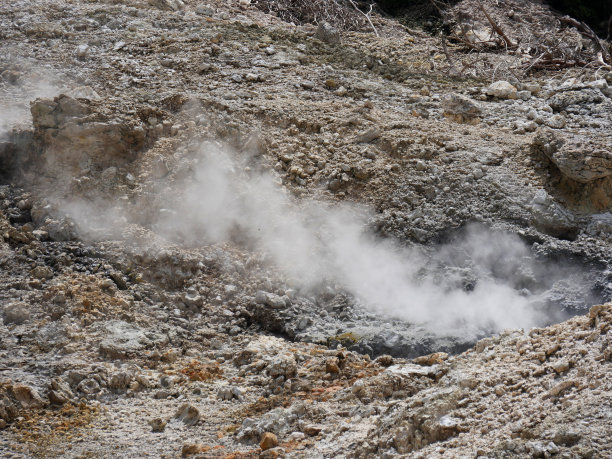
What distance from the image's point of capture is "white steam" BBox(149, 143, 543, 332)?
191 inches

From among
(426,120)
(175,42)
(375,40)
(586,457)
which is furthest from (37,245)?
(375,40)

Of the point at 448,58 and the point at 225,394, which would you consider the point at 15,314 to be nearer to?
the point at 225,394

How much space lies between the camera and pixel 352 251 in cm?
522

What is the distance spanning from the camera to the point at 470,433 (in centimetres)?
309

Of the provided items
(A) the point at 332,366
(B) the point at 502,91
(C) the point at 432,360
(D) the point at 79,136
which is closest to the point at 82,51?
(D) the point at 79,136

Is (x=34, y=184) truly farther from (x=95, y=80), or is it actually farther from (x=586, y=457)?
(x=586, y=457)

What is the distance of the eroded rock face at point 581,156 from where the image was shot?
529 centimetres

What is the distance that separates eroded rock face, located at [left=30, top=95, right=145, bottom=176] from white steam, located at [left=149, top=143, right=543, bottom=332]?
1.85ft

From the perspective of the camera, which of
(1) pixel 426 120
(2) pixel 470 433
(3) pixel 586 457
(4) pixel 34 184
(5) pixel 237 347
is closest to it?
(3) pixel 586 457

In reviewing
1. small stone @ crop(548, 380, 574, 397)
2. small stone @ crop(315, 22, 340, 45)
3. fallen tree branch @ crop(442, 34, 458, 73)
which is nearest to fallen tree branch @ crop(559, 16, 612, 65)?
fallen tree branch @ crop(442, 34, 458, 73)

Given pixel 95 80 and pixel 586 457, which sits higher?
pixel 95 80

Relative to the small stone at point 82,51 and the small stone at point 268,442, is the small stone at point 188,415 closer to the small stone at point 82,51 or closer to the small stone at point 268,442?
the small stone at point 268,442

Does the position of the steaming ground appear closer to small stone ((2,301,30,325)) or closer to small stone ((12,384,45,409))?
small stone ((2,301,30,325))

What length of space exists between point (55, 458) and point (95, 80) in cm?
358
